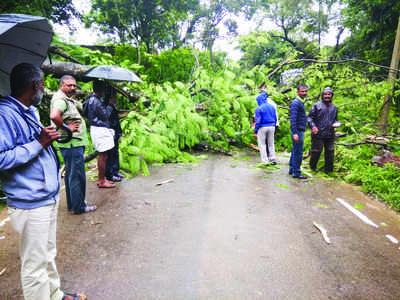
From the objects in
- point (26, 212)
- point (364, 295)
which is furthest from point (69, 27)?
point (364, 295)

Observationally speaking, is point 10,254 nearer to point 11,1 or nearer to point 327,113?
point 327,113

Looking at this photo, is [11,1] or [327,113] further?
[11,1]

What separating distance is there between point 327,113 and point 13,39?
681 centimetres

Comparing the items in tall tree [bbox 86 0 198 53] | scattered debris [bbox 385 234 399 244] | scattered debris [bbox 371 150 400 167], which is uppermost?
tall tree [bbox 86 0 198 53]

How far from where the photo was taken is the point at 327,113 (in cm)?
694

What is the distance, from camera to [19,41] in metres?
2.23

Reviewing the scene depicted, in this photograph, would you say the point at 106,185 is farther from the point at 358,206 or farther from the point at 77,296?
the point at 358,206

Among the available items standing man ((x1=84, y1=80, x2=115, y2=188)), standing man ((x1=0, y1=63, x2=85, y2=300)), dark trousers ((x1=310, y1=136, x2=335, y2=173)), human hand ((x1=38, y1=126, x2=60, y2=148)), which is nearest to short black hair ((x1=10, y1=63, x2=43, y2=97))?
standing man ((x1=0, y1=63, x2=85, y2=300))

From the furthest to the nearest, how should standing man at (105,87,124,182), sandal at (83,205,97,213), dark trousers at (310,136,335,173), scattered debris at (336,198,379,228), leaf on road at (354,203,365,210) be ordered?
1. dark trousers at (310,136,335,173)
2. standing man at (105,87,124,182)
3. leaf on road at (354,203,365,210)
4. sandal at (83,205,97,213)
5. scattered debris at (336,198,379,228)

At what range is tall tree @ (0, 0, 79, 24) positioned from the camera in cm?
926

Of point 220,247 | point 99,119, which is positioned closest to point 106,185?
point 99,119

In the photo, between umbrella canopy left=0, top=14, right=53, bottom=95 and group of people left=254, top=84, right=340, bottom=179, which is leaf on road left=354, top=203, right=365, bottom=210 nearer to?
group of people left=254, top=84, right=340, bottom=179

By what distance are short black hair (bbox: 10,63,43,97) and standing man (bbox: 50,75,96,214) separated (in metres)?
1.83

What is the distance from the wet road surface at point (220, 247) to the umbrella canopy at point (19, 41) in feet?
6.81
